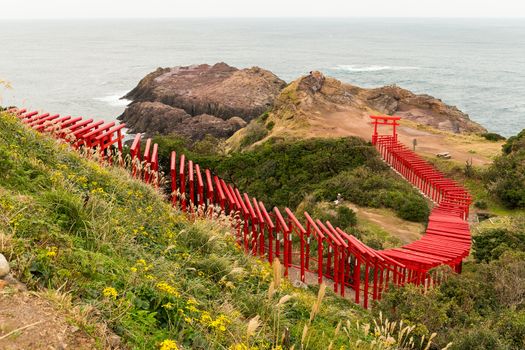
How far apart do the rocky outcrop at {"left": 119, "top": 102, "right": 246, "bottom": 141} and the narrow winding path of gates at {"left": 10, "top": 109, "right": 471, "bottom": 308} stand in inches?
1354

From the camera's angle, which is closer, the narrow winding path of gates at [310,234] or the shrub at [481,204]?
the narrow winding path of gates at [310,234]

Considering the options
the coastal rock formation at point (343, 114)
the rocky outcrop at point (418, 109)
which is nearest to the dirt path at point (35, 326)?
the coastal rock formation at point (343, 114)

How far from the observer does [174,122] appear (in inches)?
2324

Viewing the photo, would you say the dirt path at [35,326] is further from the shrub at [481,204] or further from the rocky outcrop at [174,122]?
the rocky outcrop at [174,122]

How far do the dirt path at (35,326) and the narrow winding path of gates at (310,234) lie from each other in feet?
17.6

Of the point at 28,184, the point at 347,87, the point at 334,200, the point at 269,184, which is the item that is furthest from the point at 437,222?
the point at 347,87

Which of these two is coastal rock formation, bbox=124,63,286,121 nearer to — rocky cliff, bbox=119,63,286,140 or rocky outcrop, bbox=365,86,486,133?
rocky cliff, bbox=119,63,286,140

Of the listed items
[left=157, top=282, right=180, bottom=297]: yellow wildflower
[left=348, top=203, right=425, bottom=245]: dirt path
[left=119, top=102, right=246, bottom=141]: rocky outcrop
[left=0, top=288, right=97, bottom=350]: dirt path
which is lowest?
[left=119, top=102, right=246, bottom=141]: rocky outcrop

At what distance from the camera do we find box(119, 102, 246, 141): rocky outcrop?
54.4m

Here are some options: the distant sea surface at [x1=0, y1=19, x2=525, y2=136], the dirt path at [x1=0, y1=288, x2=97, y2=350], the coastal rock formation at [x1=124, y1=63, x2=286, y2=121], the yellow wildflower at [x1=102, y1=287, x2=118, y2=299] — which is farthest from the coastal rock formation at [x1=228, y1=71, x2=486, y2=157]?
the dirt path at [x1=0, y1=288, x2=97, y2=350]

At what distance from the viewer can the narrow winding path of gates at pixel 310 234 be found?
12.3m

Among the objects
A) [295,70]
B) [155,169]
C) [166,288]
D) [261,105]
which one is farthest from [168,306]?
[295,70]

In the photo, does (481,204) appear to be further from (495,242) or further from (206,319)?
(206,319)

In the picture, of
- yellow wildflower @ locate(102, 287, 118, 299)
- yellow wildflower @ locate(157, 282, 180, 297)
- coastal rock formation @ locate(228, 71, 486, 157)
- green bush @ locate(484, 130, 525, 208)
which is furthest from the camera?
coastal rock formation @ locate(228, 71, 486, 157)
